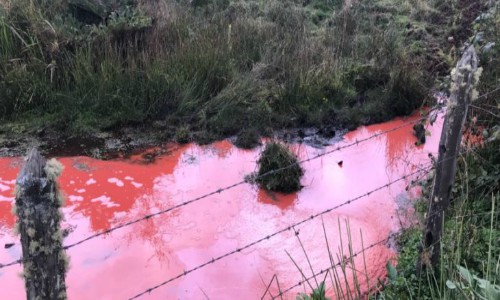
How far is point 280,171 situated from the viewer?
473 centimetres

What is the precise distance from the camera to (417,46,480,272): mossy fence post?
232 cm

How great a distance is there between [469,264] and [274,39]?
16.1ft

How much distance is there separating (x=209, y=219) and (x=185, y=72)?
95.0 inches

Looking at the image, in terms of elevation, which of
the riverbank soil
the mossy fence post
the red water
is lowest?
the red water

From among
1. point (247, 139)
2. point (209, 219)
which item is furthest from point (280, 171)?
point (247, 139)

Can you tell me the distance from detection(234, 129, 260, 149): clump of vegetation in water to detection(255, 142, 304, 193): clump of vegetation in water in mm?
674

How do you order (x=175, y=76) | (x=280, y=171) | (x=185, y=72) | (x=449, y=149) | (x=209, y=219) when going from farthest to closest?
(x=185, y=72), (x=175, y=76), (x=280, y=171), (x=209, y=219), (x=449, y=149)

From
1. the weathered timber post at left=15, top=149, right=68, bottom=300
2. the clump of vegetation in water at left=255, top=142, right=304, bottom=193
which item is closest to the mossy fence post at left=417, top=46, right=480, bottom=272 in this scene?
the weathered timber post at left=15, top=149, right=68, bottom=300

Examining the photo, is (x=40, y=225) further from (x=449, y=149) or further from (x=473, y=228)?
(x=473, y=228)

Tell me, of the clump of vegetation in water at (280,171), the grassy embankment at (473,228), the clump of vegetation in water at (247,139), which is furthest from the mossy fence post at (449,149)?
the clump of vegetation in water at (247,139)

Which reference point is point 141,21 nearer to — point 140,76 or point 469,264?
point 140,76

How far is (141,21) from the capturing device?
6641 mm

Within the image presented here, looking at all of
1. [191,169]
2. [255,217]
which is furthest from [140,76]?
[255,217]

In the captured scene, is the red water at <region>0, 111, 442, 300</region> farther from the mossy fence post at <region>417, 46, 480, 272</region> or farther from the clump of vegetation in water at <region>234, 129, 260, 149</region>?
the mossy fence post at <region>417, 46, 480, 272</region>
